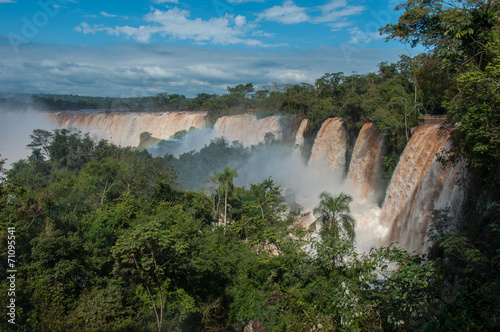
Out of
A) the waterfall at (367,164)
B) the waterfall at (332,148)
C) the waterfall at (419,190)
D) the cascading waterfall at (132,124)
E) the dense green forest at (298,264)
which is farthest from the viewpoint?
the cascading waterfall at (132,124)

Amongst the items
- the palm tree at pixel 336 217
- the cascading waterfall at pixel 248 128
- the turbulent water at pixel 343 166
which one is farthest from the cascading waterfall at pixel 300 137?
the palm tree at pixel 336 217

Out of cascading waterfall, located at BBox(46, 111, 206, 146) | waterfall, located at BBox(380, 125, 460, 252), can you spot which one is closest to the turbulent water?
waterfall, located at BBox(380, 125, 460, 252)

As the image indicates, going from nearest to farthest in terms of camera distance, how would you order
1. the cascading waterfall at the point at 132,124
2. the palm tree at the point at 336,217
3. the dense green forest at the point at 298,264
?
the dense green forest at the point at 298,264 < the palm tree at the point at 336,217 < the cascading waterfall at the point at 132,124

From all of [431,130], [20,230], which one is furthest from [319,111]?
[20,230]

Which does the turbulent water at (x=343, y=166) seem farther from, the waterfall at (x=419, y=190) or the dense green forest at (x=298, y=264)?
the dense green forest at (x=298, y=264)

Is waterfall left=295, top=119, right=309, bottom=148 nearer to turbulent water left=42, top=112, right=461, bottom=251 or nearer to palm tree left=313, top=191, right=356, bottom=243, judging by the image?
turbulent water left=42, top=112, right=461, bottom=251

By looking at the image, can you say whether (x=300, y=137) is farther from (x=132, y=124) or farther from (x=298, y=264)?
(x=132, y=124)

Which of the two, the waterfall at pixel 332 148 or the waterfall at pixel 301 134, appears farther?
the waterfall at pixel 301 134
